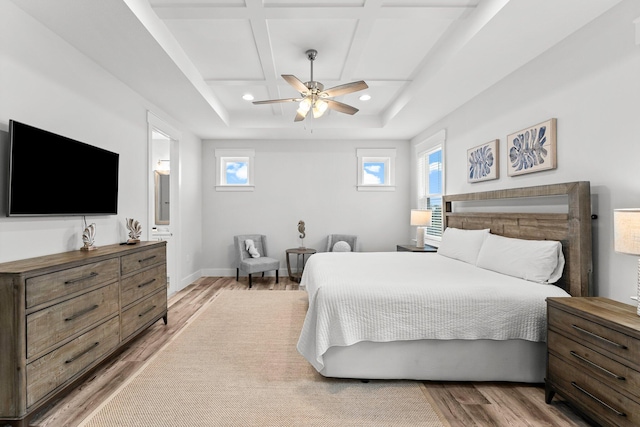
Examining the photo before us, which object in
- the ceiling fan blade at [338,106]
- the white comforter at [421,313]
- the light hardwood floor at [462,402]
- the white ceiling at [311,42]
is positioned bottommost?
the light hardwood floor at [462,402]

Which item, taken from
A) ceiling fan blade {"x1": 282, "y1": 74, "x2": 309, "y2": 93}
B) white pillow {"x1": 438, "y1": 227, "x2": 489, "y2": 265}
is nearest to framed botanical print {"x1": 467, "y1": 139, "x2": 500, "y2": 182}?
white pillow {"x1": 438, "y1": 227, "x2": 489, "y2": 265}

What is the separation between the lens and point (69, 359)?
77.5 inches

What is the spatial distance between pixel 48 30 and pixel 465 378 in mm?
3992

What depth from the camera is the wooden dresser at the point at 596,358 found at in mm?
1455

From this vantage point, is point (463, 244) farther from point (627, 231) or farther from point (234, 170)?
point (234, 170)

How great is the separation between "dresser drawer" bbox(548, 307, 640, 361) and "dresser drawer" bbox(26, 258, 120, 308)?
3.08m

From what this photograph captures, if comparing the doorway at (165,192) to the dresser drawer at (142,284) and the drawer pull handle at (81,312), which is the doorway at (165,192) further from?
the drawer pull handle at (81,312)

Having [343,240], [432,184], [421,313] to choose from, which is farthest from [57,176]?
[432,184]

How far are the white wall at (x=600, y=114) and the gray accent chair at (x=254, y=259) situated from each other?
3806 mm

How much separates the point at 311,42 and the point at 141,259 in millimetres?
2632

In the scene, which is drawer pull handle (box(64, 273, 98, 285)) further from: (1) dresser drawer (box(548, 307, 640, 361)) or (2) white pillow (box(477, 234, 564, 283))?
(2) white pillow (box(477, 234, 564, 283))

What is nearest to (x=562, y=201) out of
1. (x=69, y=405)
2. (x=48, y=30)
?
(x=69, y=405)

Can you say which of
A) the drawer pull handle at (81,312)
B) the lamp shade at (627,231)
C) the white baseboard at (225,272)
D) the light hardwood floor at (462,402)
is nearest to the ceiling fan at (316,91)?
the lamp shade at (627,231)

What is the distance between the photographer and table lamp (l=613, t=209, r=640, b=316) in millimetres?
1577
